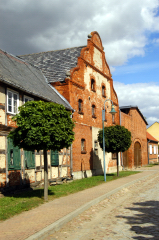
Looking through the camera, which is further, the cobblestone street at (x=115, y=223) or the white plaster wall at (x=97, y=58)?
the white plaster wall at (x=97, y=58)

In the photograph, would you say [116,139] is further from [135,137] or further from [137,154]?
[137,154]

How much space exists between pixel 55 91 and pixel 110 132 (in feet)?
17.3

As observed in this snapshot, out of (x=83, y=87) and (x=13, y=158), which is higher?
(x=83, y=87)

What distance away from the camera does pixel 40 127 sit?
34.7ft

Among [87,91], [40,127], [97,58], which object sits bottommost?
[40,127]

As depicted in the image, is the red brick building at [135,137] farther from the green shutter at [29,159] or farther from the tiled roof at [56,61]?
the green shutter at [29,159]

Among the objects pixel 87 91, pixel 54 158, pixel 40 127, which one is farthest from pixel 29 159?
pixel 87 91

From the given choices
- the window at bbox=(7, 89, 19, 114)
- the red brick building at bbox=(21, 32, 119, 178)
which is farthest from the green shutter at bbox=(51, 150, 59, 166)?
the window at bbox=(7, 89, 19, 114)

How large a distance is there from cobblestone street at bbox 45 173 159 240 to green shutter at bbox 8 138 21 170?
188 inches

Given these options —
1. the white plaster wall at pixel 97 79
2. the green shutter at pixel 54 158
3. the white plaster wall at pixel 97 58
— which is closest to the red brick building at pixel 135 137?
the white plaster wall at pixel 97 79

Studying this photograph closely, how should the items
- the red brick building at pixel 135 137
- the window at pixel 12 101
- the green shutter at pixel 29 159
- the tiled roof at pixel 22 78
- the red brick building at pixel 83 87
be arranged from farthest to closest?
the red brick building at pixel 135 137, the red brick building at pixel 83 87, the green shutter at pixel 29 159, the tiled roof at pixel 22 78, the window at pixel 12 101

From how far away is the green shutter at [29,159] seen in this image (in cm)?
1465

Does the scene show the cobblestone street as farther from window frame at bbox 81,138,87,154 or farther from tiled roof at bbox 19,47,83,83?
tiled roof at bbox 19,47,83,83

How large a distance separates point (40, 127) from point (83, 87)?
1257cm
